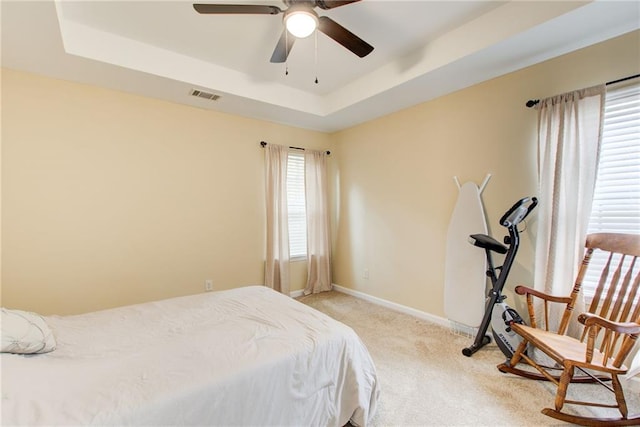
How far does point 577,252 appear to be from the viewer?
6.92ft

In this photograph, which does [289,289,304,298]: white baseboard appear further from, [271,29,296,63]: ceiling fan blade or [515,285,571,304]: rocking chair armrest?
[271,29,296,63]: ceiling fan blade

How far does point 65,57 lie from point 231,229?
2146 millimetres

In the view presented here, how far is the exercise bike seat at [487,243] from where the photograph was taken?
2338mm

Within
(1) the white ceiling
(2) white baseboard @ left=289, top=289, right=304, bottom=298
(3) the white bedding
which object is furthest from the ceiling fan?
(2) white baseboard @ left=289, top=289, right=304, bottom=298

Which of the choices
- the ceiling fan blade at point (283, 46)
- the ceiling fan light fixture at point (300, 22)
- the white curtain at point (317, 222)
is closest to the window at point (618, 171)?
the ceiling fan light fixture at point (300, 22)

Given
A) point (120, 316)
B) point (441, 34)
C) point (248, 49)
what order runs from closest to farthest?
point (120, 316)
point (441, 34)
point (248, 49)

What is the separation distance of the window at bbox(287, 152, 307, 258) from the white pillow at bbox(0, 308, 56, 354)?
2763 mm

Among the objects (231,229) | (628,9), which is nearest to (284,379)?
(231,229)

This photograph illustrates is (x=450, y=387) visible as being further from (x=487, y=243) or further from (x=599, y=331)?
(x=487, y=243)

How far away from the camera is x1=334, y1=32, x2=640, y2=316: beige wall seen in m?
2.34

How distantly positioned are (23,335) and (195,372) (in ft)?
2.69

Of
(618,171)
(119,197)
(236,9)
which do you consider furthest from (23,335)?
(618,171)

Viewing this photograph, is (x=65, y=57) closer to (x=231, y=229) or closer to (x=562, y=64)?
(x=231, y=229)

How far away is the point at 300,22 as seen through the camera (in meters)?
1.69
